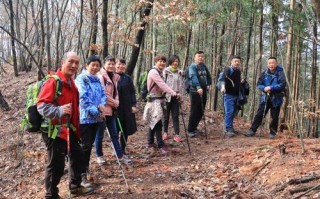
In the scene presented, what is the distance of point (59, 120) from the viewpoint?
473cm

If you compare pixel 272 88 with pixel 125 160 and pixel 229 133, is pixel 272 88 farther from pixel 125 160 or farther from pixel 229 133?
pixel 125 160

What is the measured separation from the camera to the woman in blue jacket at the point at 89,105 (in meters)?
5.63

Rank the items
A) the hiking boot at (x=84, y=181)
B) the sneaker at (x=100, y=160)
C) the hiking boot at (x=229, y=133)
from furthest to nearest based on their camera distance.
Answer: the hiking boot at (x=229, y=133), the sneaker at (x=100, y=160), the hiking boot at (x=84, y=181)

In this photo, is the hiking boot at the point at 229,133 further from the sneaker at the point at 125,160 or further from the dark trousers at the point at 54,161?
the dark trousers at the point at 54,161

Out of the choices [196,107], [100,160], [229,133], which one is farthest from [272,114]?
[100,160]

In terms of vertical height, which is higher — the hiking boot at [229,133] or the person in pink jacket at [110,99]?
the person in pink jacket at [110,99]

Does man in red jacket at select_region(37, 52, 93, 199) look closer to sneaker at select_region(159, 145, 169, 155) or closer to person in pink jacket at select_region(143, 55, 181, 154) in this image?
person in pink jacket at select_region(143, 55, 181, 154)

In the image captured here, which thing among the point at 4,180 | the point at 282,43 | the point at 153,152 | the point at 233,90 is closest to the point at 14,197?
the point at 4,180

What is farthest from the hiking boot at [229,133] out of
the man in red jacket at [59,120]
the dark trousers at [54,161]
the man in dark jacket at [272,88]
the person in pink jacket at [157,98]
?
the dark trousers at [54,161]

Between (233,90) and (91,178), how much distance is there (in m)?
4.92

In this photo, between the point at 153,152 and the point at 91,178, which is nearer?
the point at 91,178

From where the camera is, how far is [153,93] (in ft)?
25.3

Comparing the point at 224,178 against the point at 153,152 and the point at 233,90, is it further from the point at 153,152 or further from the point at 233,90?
the point at 233,90

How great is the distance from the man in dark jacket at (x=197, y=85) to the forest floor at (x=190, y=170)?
695 mm
